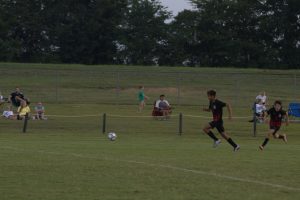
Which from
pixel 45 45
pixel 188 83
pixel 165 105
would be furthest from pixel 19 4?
pixel 165 105

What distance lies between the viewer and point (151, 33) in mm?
91938

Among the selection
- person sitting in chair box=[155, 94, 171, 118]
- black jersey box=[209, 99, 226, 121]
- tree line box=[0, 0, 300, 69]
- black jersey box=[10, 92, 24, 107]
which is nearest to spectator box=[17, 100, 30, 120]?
black jersey box=[10, 92, 24, 107]

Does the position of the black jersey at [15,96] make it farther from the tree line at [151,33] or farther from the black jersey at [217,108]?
the tree line at [151,33]

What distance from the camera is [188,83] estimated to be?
191 feet

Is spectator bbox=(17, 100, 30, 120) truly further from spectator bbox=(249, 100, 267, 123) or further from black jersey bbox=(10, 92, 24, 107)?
spectator bbox=(249, 100, 267, 123)

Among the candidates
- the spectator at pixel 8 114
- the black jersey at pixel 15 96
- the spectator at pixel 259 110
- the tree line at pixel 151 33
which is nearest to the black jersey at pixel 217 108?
the spectator at pixel 259 110

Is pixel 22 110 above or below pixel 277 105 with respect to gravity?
below

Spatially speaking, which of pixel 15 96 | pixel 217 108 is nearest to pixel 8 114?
pixel 15 96

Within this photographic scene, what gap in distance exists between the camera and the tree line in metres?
88.9

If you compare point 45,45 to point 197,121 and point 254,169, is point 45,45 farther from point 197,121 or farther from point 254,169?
point 254,169

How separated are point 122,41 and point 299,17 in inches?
810

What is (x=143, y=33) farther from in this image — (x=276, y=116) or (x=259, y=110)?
(x=276, y=116)

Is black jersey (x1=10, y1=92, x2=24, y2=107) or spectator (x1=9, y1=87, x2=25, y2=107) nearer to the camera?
spectator (x1=9, y1=87, x2=25, y2=107)

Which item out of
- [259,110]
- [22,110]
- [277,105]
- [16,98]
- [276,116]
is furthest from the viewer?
[259,110]
